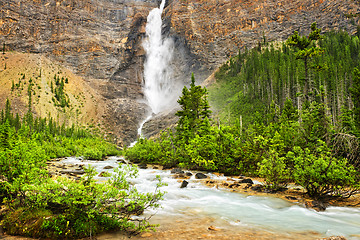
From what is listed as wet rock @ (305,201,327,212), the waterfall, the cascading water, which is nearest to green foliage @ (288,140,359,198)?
wet rock @ (305,201,327,212)

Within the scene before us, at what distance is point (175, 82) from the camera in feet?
374

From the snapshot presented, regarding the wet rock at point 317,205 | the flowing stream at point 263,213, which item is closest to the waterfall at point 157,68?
the flowing stream at point 263,213

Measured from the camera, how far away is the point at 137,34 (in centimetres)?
13238

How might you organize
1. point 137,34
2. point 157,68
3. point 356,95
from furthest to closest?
1. point 137,34
2. point 157,68
3. point 356,95

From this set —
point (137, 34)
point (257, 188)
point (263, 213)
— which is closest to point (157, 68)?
point (137, 34)

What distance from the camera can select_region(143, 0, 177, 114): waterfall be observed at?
385ft

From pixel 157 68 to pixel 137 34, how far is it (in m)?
25.4

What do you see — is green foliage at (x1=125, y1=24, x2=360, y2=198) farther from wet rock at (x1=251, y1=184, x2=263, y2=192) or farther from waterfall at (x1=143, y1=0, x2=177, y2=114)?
waterfall at (x1=143, y1=0, x2=177, y2=114)

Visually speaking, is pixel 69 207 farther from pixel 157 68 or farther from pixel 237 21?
pixel 237 21

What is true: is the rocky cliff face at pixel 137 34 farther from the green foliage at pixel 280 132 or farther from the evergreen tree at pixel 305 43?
the evergreen tree at pixel 305 43

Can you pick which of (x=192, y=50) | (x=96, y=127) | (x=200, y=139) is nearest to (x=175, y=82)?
(x=192, y=50)

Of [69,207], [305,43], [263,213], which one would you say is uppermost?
[305,43]

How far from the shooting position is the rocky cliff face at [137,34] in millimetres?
112375

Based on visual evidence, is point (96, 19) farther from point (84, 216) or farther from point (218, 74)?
point (84, 216)
